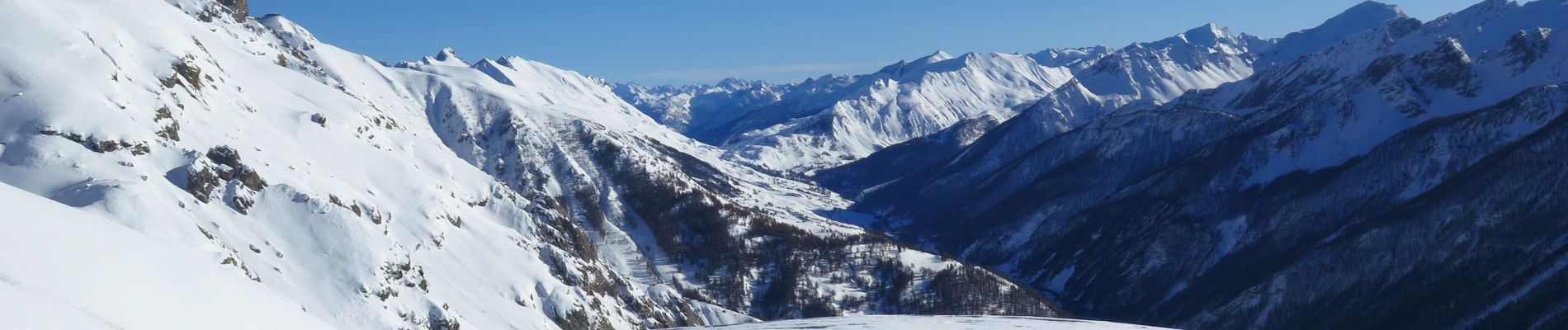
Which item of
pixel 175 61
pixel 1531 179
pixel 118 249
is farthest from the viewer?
pixel 1531 179

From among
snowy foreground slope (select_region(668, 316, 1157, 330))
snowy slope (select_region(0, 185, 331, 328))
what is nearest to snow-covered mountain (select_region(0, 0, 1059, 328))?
snowy slope (select_region(0, 185, 331, 328))

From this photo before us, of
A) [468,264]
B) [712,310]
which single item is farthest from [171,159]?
[712,310]

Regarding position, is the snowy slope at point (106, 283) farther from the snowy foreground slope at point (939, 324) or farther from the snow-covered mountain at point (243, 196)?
the snowy foreground slope at point (939, 324)

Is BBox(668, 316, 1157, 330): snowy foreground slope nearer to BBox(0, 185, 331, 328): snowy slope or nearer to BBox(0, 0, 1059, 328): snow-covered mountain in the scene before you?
BBox(0, 0, 1059, 328): snow-covered mountain

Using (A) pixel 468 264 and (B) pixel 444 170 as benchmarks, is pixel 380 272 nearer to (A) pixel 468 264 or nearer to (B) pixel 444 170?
(A) pixel 468 264

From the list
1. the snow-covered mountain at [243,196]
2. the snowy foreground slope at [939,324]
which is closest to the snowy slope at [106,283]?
the snow-covered mountain at [243,196]

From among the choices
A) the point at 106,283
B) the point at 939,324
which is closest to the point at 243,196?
the point at 106,283
